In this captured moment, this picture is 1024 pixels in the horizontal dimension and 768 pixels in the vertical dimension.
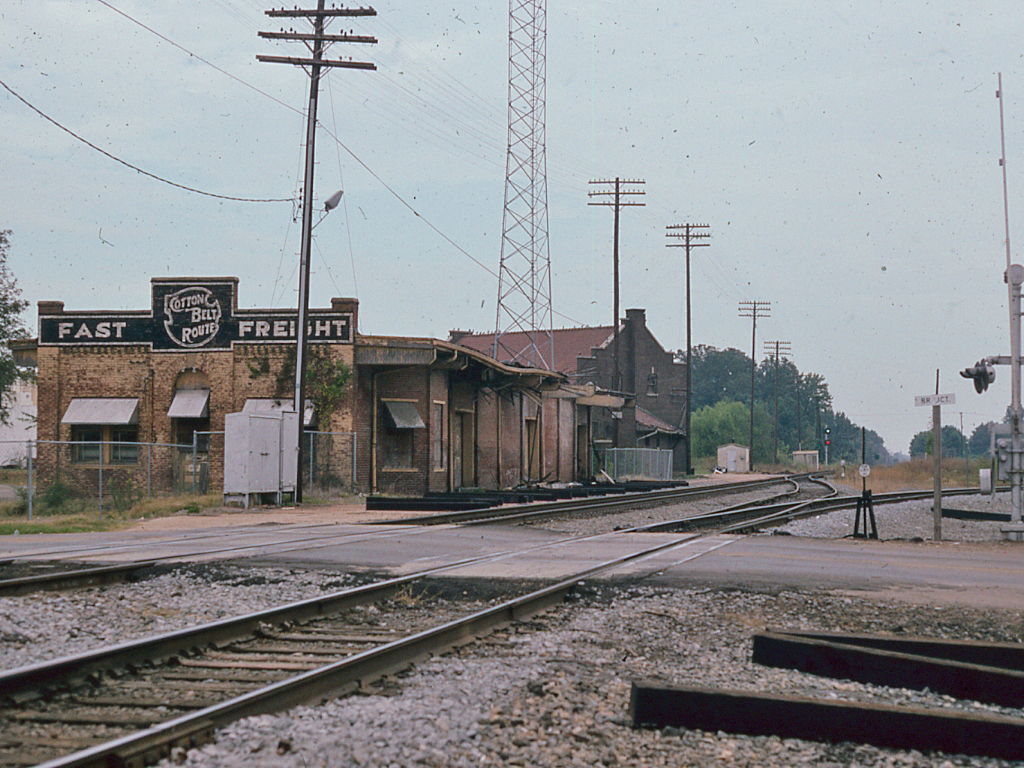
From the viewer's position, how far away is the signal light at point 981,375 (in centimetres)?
1825

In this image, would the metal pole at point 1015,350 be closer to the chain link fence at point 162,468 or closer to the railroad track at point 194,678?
the railroad track at point 194,678

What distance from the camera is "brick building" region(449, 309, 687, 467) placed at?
73.1m

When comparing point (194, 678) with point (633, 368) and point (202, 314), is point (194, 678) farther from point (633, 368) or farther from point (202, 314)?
point (633, 368)

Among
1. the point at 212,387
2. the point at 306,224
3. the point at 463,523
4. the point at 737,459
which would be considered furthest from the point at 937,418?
the point at 737,459

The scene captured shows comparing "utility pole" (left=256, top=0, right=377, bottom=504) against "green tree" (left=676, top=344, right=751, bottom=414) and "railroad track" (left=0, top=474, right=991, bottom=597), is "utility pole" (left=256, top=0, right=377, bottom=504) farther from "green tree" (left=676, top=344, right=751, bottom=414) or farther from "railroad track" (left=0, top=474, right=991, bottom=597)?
"green tree" (left=676, top=344, right=751, bottom=414)

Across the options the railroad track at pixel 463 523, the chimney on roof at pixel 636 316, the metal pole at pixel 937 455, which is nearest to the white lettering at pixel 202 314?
the railroad track at pixel 463 523

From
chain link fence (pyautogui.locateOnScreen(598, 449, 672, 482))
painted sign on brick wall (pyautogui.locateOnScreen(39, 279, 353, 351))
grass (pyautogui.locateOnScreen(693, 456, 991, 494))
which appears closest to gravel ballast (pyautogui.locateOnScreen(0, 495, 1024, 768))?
painted sign on brick wall (pyautogui.locateOnScreen(39, 279, 353, 351))

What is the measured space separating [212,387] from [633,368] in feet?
165

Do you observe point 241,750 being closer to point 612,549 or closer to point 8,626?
point 8,626

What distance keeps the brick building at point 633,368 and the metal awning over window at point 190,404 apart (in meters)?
38.4

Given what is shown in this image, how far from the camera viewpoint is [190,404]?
32.1m

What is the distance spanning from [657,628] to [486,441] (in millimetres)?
29355

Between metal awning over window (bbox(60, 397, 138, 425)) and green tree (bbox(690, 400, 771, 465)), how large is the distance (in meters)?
77.5

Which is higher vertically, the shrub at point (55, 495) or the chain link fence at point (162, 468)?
the chain link fence at point (162, 468)
